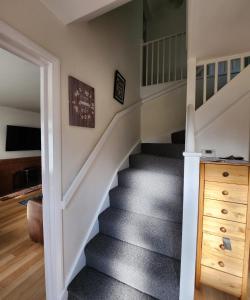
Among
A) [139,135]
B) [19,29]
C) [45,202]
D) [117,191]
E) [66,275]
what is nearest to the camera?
[19,29]

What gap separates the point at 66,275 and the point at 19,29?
1747mm

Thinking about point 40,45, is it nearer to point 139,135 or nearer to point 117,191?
point 117,191

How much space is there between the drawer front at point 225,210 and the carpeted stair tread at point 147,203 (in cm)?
28

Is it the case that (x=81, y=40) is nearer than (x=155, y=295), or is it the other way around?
(x=155, y=295)

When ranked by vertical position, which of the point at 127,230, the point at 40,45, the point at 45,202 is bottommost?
the point at 127,230

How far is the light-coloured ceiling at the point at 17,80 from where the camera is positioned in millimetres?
1805

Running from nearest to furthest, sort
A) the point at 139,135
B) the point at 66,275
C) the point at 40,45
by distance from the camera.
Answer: the point at 40,45
the point at 66,275
the point at 139,135

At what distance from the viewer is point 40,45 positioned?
3.38 feet

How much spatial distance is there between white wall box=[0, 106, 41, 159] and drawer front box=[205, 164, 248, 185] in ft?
15.1

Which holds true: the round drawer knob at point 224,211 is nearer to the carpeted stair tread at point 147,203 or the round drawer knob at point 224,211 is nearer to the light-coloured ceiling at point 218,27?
the carpeted stair tread at point 147,203

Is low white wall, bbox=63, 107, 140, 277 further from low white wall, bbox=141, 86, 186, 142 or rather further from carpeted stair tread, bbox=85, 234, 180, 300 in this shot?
low white wall, bbox=141, 86, 186, 142

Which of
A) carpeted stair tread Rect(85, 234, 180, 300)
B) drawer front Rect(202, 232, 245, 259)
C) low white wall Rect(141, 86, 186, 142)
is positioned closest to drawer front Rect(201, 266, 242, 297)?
drawer front Rect(202, 232, 245, 259)

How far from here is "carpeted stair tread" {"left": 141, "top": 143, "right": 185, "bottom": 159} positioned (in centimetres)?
230

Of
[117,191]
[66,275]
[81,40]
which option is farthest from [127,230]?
[81,40]
